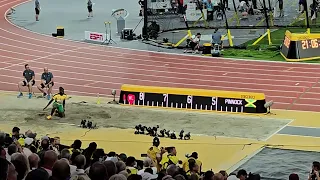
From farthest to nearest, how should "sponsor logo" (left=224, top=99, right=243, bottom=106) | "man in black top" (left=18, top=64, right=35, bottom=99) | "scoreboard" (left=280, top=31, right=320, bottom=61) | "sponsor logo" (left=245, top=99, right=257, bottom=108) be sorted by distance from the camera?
"scoreboard" (left=280, top=31, right=320, bottom=61) < "man in black top" (left=18, top=64, right=35, bottom=99) < "sponsor logo" (left=224, top=99, right=243, bottom=106) < "sponsor logo" (left=245, top=99, right=257, bottom=108)

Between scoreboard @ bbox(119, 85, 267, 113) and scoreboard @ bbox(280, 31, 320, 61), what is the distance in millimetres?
9004

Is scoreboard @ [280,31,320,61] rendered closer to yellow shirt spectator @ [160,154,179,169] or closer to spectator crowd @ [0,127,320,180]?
spectator crowd @ [0,127,320,180]

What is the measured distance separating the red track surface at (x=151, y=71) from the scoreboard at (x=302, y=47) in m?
0.78

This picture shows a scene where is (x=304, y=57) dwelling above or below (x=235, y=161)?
above

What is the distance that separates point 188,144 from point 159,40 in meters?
17.6

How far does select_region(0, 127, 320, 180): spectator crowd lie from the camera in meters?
8.13

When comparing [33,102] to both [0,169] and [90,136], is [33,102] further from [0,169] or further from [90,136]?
[0,169]

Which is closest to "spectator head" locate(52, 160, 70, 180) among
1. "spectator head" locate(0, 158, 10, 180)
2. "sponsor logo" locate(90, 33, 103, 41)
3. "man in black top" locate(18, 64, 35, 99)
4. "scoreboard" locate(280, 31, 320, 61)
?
"spectator head" locate(0, 158, 10, 180)

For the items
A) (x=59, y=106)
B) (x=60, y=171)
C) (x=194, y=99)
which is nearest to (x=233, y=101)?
(x=194, y=99)

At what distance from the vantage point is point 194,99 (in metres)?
21.9

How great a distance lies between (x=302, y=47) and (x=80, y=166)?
21.1m

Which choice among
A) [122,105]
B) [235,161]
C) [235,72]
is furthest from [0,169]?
[235,72]

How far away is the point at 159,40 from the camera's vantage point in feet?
116

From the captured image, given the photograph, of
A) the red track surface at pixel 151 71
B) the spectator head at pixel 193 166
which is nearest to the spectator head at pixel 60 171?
the spectator head at pixel 193 166
